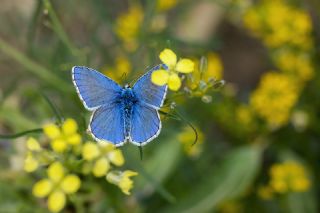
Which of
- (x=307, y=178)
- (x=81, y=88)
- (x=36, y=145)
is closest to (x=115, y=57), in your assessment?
(x=307, y=178)

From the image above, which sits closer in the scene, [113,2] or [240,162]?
[240,162]

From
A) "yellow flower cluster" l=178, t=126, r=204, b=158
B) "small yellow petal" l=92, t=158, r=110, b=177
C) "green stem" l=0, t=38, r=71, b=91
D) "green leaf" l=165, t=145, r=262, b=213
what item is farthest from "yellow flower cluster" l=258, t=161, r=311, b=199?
"small yellow petal" l=92, t=158, r=110, b=177

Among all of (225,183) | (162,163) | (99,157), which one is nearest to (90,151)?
(99,157)

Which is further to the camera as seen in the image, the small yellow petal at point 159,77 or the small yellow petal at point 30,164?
the small yellow petal at point 30,164

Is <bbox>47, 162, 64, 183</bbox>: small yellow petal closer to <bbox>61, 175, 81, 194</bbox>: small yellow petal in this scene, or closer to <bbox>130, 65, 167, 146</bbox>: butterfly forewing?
<bbox>61, 175, 81, 194</bbox>: small yellow petal

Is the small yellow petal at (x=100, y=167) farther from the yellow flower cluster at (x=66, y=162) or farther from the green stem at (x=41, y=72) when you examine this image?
the green stem at (x=41, y=72)

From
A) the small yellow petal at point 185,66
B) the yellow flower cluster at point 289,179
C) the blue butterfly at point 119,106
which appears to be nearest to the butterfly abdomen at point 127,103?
the blue butterfly at point 119,106

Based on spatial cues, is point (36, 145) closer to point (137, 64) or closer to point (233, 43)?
point (137, 64)

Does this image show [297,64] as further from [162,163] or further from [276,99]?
[162,163]
